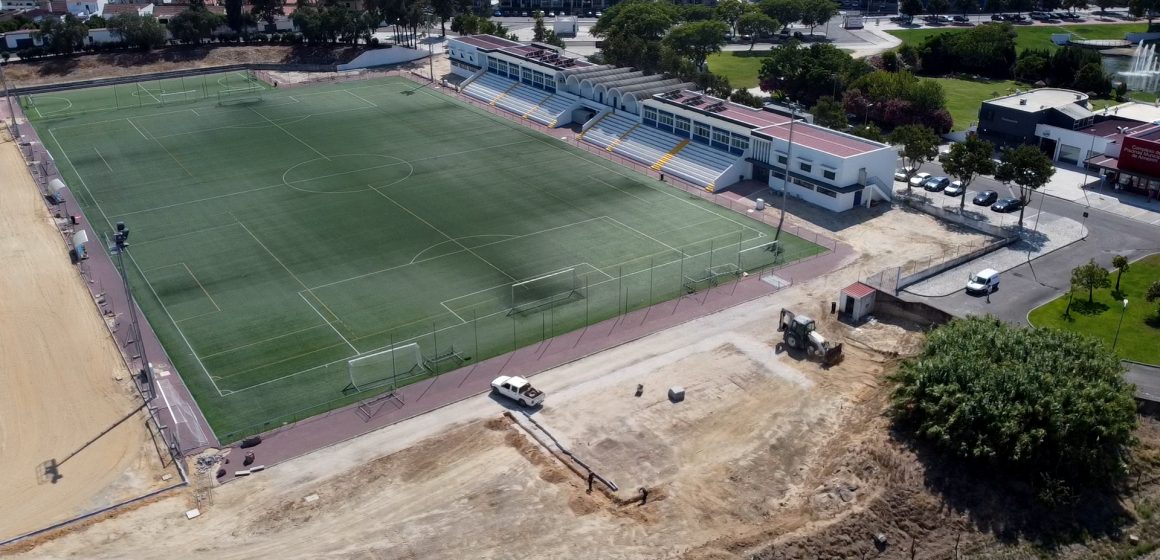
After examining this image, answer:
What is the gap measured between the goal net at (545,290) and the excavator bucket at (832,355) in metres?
16.8

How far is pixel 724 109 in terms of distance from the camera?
8662 centimetres

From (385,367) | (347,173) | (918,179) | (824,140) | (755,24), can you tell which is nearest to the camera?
(385,367)

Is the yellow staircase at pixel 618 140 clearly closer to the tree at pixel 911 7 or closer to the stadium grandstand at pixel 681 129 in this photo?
the stadium grandstand at pixel 681 129

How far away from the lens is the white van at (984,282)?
59094 mm

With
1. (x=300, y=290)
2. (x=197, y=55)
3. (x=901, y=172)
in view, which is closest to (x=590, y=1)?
(x=197, y=55)

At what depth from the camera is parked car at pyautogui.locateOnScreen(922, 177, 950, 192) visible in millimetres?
79375

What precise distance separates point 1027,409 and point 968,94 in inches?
3395

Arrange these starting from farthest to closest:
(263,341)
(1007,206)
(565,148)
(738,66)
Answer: (738,66) → (565,148) → (1007,206) → (263,341)

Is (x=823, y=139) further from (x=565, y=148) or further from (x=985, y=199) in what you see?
(x=565, y=148)

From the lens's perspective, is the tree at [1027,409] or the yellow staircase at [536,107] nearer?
the tree at [1027,409]

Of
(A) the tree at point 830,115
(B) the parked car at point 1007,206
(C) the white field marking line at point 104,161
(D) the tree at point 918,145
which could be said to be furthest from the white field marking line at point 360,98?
(B) the parked car at point 1007,206

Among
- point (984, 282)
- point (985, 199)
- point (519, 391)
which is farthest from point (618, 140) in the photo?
point (519, 391)

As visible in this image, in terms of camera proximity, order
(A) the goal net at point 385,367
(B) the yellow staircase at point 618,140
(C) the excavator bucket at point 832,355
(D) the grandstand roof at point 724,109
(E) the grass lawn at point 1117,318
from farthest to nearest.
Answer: (B) the yellow staircase at point 618,140 < (D) the grandstand roof at point 724,109 < (E) the grass lawn at point 1117,318 < (C) the excavator bucket at point 832,355 < (A) the goal net at point 385,367

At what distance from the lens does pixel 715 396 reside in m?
48.8
